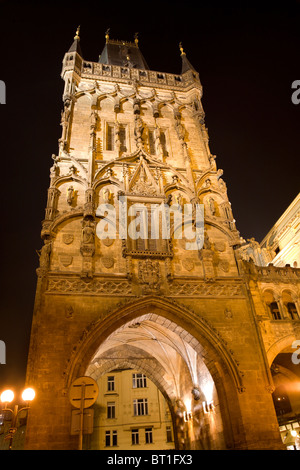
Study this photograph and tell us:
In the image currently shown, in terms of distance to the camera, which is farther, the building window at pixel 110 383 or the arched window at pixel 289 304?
the building window at pixel 110 383

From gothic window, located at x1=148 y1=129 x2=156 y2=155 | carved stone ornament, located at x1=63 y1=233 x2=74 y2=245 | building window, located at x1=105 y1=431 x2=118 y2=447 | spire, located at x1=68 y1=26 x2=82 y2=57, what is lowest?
building window, located at x1=105 y1=431 x2=118 y2=447

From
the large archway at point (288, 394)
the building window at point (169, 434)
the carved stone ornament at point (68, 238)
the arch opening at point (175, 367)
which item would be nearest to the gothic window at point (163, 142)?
the carved stone ornament at point (68, 238)

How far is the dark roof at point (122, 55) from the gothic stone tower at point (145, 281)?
505cm

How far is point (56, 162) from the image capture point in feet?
50.4

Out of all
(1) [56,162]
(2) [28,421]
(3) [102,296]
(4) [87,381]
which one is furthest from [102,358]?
(4) [87,381]

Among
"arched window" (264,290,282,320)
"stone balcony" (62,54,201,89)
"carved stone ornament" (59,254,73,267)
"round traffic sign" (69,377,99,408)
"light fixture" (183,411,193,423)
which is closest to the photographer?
"round traffic sign" (69,377,99,408)

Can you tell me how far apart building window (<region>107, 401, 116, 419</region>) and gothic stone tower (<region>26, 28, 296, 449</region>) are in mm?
9750

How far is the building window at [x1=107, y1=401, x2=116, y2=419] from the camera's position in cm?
2598

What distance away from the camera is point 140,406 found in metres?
26.7

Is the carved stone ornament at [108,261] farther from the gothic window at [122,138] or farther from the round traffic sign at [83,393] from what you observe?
the round traffic sign at [83,393]

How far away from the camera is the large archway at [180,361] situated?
36.7 feet

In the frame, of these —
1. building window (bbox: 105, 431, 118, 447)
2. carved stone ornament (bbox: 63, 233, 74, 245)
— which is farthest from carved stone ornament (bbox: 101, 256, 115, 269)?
building window (bbox: 105, 431, 118, 447)

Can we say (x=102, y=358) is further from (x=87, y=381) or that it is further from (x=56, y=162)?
(x=87, y=381)

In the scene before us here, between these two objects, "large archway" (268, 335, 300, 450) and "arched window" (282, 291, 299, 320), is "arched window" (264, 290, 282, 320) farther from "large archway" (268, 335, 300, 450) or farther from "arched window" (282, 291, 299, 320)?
"large archway" (268, 335, 300, 450)
